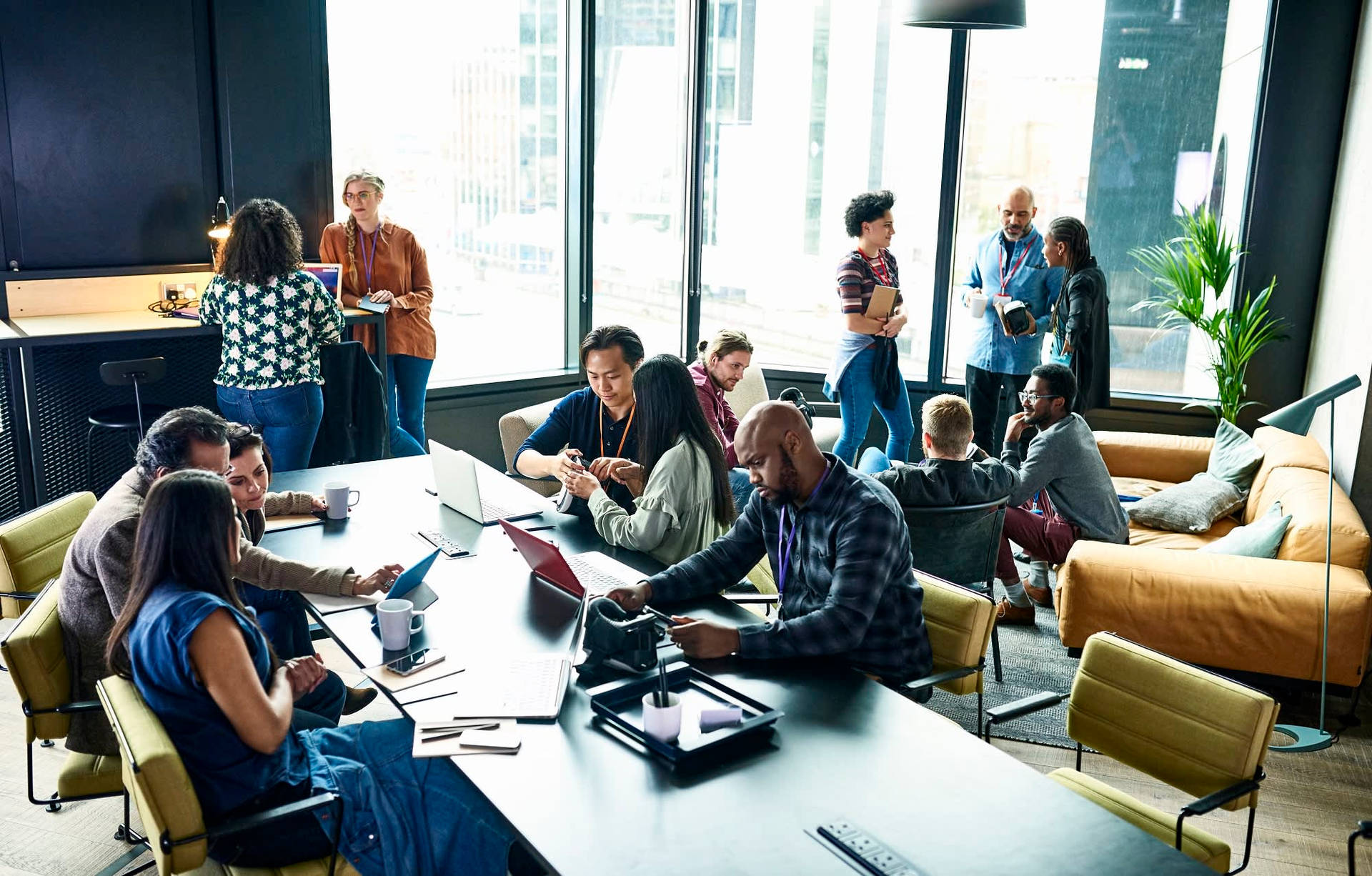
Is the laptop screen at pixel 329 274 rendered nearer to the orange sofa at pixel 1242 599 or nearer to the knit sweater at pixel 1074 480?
the knit sweater at pixel 1074 480

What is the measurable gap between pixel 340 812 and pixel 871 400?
4.08 metres

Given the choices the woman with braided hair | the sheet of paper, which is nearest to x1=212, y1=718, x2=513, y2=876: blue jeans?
the sheet of paper

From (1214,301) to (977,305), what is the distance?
1.72 meters

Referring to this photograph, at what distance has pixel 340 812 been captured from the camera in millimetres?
2299

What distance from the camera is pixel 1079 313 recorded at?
554 centimetres

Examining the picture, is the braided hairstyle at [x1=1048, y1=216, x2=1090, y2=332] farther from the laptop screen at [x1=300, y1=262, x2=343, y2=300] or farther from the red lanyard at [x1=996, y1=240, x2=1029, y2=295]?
the laptop screen at [x1=300, y1=262, x2=343, y2=300]

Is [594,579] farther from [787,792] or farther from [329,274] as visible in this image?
[329,274]

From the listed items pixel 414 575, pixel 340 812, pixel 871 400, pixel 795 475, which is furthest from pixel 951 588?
pixel 871 400

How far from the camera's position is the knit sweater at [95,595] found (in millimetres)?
2631

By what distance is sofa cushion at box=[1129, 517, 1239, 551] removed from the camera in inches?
192

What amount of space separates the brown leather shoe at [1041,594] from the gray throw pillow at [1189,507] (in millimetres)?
545

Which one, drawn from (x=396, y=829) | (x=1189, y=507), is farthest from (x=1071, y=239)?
(x=396, y=829)

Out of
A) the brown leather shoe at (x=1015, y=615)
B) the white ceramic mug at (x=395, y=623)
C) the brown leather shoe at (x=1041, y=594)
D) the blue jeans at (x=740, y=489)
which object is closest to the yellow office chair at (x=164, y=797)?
the white ceramic mug at (x=395, y=623)

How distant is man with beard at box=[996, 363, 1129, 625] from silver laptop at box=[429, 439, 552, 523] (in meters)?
2.05
